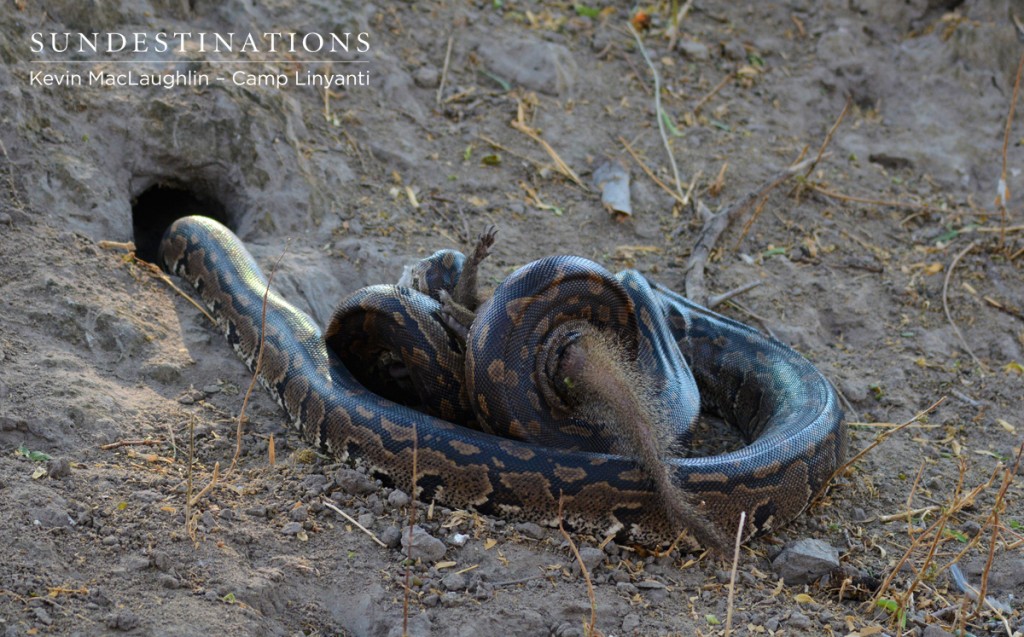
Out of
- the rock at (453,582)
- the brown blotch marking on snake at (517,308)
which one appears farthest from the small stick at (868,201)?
the rock at (453,582)

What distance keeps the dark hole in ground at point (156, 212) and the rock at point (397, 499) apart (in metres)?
4.53

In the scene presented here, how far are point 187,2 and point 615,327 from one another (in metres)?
5.80

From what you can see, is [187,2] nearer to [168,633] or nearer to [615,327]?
[615,327]

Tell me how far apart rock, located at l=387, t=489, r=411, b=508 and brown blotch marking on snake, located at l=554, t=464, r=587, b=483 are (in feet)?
3.09

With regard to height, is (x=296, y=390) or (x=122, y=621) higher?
(x=296, y=390)

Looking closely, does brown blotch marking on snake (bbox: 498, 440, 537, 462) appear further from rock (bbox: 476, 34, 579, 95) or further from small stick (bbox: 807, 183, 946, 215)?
rock (bbox: 476, 34, 579, 95)

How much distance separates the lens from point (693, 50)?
507 inches

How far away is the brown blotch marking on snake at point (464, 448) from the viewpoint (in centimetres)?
679

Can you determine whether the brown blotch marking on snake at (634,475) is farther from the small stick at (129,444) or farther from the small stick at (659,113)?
the small stick at (659,113)

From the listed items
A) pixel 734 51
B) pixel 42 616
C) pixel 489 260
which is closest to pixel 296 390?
pixel 489 260

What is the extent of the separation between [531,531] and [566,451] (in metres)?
0.60

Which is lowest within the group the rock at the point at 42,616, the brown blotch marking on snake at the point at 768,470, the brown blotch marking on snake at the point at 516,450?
the brown blotch marking on snake at the point at 768,470

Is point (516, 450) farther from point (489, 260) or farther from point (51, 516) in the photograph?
point (489, 260)

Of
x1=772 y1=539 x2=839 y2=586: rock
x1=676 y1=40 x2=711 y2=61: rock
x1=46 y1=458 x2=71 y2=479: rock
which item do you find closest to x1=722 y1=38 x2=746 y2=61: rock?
x1=676 y1=40 x2=711 y2=61: rock
